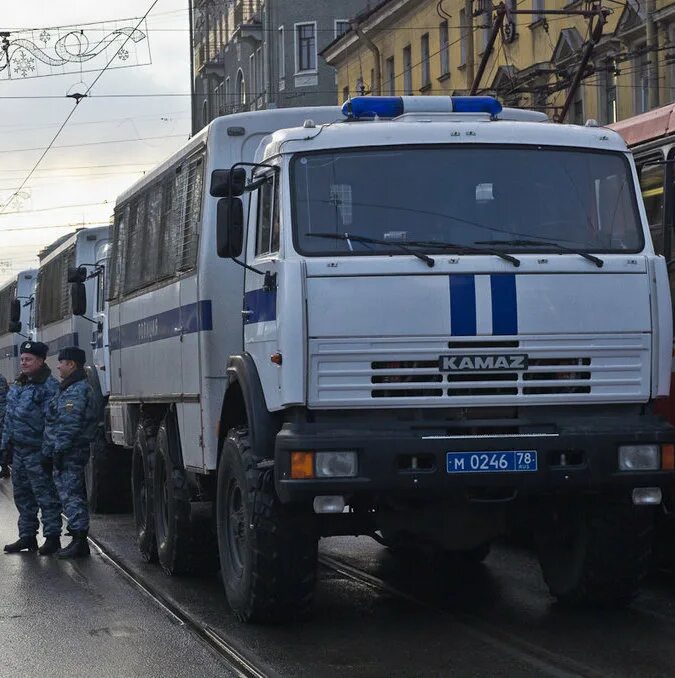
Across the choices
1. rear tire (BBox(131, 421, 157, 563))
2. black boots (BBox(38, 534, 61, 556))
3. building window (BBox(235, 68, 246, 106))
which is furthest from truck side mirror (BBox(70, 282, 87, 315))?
building window (BBox(235, 68, 246, 106))

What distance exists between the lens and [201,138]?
1122 cm

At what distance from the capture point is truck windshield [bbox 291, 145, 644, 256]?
8.93 metres

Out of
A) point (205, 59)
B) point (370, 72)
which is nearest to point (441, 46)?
point (370, 72)

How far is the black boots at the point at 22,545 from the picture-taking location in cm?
1384

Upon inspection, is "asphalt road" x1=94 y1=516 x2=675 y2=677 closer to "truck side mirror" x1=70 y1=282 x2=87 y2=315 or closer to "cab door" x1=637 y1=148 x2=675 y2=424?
"cab door" x1=637 y1=148 x2=675 y2=424

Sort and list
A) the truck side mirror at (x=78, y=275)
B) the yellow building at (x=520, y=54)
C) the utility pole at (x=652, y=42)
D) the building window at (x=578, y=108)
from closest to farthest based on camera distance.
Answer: the truck side mirror at (x=78, y=275)
the yellow building at (x=520, y=54)
the utility pole at (x=652, y=42)
the building window at (x=578, y=108)

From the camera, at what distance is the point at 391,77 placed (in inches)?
1873

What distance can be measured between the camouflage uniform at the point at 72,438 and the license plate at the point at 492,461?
5.40 metres

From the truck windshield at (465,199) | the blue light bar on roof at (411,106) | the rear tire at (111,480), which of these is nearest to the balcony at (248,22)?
the rear tire at (111,480)

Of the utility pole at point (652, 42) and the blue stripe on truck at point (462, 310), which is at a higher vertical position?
the utility pole at point (652, 42)

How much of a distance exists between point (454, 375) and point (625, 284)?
3.42ft

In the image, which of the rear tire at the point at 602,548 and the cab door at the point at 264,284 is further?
the rear tire at the point at 602,548

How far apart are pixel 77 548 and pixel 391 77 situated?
3567 centimetres

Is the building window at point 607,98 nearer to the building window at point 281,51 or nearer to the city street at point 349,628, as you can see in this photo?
the city street at point 349,628
